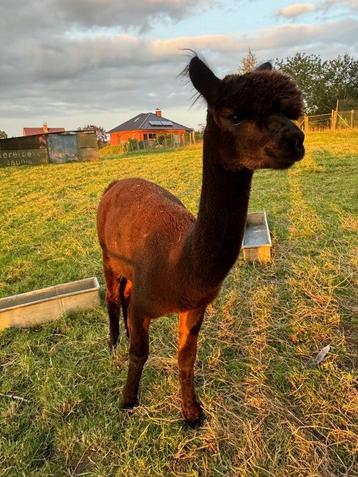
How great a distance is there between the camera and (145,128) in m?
59.9

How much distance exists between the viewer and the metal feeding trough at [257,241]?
5297 millimetres

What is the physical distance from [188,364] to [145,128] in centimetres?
5977

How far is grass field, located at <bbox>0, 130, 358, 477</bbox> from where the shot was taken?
260cm

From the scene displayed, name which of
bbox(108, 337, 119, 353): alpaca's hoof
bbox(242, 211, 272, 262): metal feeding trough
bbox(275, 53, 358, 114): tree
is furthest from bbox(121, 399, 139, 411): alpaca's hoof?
bbox(275, 53, 358, 114): tree

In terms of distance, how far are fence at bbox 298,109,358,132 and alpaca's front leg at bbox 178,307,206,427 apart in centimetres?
2530

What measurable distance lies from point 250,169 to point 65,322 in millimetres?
3024

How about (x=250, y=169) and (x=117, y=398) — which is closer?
(x=250, y=169)

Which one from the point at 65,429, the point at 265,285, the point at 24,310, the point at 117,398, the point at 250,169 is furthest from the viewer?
the point at 265,285

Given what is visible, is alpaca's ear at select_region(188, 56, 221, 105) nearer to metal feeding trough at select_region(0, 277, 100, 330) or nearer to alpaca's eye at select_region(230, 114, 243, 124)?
alpaca's eye at select_region(230, 114, 243, 124)

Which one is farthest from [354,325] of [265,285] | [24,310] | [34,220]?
[34,220]

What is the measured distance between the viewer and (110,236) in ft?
11.0

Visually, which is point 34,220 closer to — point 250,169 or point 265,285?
point 265,285

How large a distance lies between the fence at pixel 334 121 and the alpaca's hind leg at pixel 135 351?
25355 mm

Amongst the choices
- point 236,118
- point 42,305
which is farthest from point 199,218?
point 42,305
